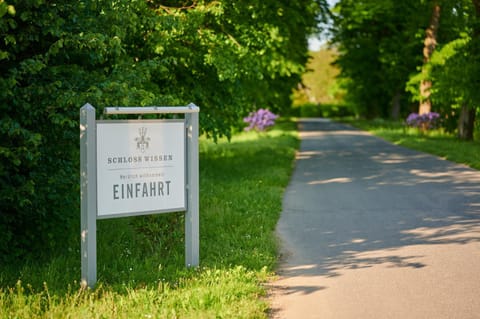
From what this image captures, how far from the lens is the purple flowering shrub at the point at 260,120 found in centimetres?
3538

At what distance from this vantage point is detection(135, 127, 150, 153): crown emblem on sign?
22.4 ft

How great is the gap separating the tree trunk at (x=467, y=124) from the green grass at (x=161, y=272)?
1955 cm

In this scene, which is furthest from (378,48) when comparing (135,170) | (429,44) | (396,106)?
(135,170)

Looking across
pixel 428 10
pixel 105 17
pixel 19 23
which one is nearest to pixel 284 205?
pixel 105 17

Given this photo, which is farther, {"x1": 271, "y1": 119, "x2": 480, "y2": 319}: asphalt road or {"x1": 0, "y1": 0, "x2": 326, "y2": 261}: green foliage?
{"x1": 0, "y1": 0, "x2": 326, "y2": 261}: green foliage

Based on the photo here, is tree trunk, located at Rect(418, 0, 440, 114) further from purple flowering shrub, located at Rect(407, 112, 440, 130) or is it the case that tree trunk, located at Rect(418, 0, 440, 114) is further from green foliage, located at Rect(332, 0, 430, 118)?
green foliage, located at Rect(332, 0, 430, 118)

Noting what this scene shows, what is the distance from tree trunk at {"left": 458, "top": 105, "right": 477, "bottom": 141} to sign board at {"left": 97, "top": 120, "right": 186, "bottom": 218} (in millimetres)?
24051

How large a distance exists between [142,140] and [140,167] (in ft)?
→ 0.87

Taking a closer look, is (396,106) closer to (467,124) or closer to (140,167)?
(467,124)

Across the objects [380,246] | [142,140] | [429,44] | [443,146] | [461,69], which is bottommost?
[380,246]

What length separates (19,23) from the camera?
292 inches

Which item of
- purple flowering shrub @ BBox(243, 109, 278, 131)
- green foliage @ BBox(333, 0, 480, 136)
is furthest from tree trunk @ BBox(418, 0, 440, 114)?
purple flowering shrub @ BBox(243, 109, 278, 131)

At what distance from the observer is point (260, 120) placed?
35.6 metres

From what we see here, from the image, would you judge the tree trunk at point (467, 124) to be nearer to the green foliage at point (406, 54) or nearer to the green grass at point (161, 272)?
the green foliage at point (406, 54)
